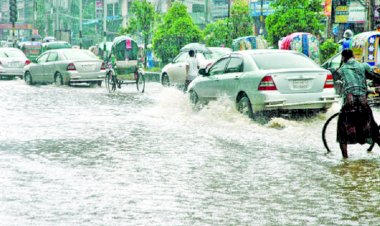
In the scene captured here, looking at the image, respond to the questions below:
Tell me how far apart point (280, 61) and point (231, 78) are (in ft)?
3.64

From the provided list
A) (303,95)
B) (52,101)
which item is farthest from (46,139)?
(52,101)

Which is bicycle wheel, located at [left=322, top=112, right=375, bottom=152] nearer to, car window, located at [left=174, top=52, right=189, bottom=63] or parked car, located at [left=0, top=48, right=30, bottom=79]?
car window, located at [left=174, top=52, right=189, bottom=63]

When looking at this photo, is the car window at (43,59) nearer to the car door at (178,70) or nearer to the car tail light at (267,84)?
the car door at (178,70)

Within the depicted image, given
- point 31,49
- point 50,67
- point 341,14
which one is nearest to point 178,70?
point 50,67

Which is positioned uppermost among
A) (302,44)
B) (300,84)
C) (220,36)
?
(220,36)

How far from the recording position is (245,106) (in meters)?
15.3

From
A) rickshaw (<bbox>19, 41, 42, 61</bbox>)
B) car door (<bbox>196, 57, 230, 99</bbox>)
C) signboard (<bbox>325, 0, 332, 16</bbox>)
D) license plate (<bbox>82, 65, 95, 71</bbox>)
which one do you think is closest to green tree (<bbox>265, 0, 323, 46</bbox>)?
signboard (<bbox>325, 0, 332, 16</bbox>)

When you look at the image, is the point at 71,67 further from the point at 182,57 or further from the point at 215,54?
the point at 215,54

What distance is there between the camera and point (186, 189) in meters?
8.31

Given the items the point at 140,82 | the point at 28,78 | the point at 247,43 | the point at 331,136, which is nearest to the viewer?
the point at 331,136

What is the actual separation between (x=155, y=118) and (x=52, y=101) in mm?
6111

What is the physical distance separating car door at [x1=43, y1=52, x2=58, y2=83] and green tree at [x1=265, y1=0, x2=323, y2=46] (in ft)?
32.5

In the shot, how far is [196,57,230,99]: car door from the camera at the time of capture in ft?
55.0

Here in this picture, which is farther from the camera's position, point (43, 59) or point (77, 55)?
point (43, 59)
